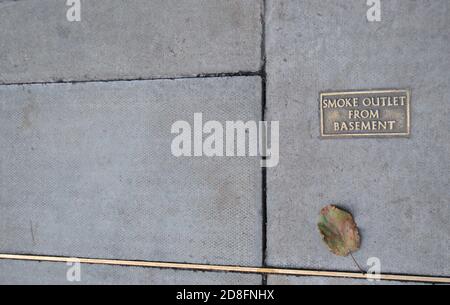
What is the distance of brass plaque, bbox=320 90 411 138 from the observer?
259cm

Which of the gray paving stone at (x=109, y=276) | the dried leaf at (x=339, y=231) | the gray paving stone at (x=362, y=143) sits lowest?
the gray paving stone at (x=109, y=276)

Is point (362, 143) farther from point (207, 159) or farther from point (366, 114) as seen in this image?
point (207, 159)

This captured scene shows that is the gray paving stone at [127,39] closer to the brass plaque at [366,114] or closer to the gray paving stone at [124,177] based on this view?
the gray paving stone at [124,177]

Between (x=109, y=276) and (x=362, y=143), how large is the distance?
6.57ft

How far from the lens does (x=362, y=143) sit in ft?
8.77

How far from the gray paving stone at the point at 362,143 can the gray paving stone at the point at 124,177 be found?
0.22 metres

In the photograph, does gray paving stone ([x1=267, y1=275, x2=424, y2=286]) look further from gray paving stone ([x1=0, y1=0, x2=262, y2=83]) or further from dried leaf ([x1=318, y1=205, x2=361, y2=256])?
gray paving stone ([x1=0, y1=0, x2=262, y2=83])

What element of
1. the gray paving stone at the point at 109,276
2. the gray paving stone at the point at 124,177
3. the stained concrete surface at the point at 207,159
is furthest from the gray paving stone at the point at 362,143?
the gray paving stone at the point at 109,276

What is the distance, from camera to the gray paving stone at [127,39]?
9.17ft

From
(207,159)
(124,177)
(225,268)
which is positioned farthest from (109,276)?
(207,159)

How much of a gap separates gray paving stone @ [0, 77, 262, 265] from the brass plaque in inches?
18.8

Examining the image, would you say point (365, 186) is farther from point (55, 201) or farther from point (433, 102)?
point (55, 201)

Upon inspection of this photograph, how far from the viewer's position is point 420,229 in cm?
261
